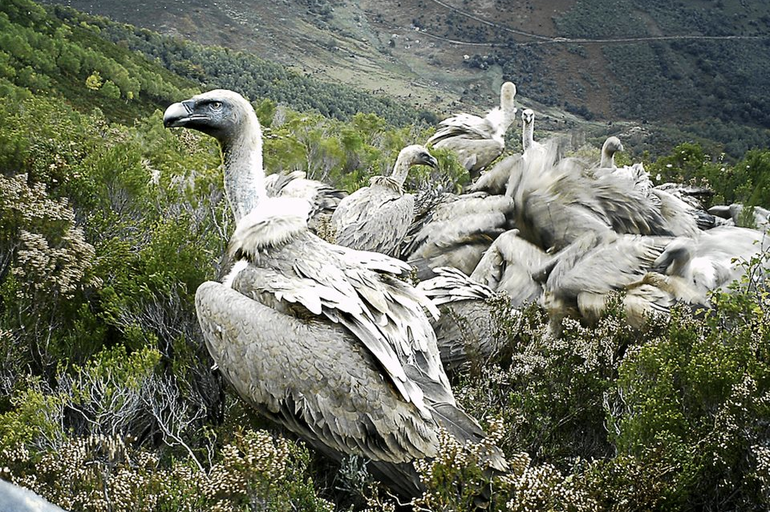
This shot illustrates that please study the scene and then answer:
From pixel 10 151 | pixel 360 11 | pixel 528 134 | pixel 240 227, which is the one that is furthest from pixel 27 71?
pixel 360 11

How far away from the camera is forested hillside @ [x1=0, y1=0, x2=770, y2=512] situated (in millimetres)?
3629

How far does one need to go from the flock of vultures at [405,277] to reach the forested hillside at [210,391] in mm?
271

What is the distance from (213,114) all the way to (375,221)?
3133mm

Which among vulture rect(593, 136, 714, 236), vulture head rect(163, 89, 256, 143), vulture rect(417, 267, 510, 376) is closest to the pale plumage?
vulture rect(417, 267, 510, 376)

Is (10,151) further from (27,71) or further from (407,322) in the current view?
(27,71)

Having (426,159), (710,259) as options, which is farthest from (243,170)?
(426,159)

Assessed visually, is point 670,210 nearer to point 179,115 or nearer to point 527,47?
point 179,115

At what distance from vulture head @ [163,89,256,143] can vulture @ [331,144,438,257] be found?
2900 mm

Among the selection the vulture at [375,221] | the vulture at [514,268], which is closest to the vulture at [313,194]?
the vulture at [375,221]

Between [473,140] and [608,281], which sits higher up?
[608,281]

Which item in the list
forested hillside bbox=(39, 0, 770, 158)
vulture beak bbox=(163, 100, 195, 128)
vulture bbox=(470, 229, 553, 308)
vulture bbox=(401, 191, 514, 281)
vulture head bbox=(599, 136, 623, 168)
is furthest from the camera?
forested hillside bbox=(39, 0, 770, 158)

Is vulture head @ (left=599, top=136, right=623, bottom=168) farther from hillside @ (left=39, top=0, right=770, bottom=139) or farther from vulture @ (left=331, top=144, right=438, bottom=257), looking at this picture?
hillside @ (left=39, top=0, right=770, bottom=139)

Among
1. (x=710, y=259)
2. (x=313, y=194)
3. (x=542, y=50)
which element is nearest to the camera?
(x=710, y=259)

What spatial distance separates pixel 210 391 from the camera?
5.29 metres
